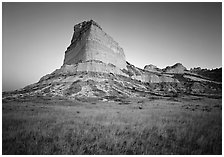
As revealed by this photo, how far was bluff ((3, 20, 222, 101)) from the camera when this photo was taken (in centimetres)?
3253

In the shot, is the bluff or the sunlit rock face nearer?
the bluff

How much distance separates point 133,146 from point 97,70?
137ft

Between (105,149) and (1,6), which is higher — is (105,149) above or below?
below

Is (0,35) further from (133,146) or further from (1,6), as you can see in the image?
(133,146)

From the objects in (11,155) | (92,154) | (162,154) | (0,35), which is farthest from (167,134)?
(0,35)

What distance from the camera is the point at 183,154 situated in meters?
3.61

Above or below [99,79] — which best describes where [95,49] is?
above

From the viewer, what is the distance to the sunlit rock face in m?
50.8

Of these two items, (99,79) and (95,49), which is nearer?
(99,79)

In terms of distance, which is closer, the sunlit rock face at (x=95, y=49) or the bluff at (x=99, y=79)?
the bluff at (x=99, y=79)

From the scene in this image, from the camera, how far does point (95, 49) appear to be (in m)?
51.8

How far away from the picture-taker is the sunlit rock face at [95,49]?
1999 inches

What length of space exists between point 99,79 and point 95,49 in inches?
651

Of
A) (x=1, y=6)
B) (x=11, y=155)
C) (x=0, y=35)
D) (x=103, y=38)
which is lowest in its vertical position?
(x=11, y=155)
